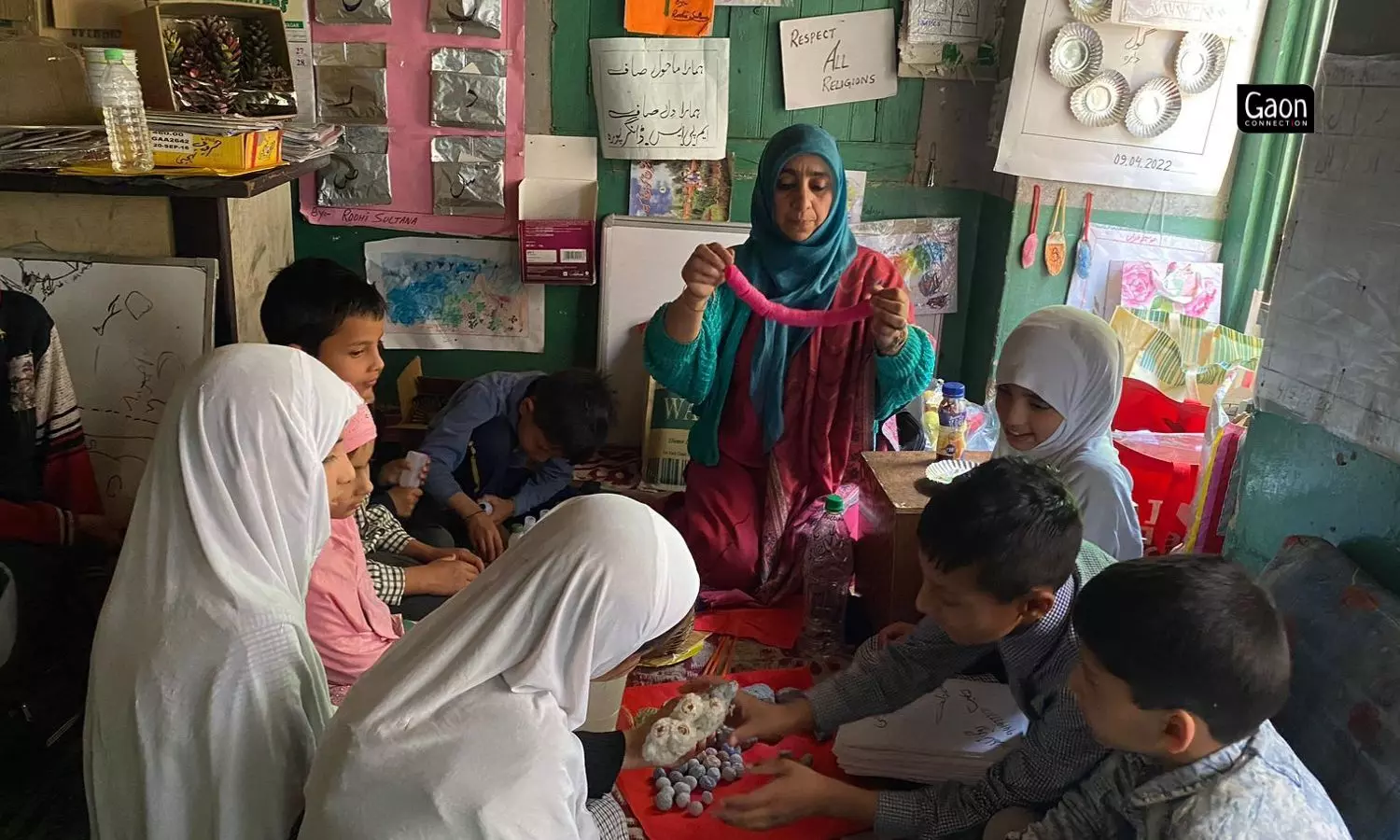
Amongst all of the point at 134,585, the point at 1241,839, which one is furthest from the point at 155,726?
the point at 1241,839

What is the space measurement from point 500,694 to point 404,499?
137cm

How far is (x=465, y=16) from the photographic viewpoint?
9.34ft

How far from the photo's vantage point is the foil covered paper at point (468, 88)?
2.90 meters

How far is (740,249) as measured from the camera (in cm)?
252

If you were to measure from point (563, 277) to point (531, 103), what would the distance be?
19.8 inches

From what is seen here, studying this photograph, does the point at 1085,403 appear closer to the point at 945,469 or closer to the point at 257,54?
the point at 945,469

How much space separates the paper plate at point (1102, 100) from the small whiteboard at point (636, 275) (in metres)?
0.97

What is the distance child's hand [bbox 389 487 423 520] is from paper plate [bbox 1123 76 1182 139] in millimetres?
2117

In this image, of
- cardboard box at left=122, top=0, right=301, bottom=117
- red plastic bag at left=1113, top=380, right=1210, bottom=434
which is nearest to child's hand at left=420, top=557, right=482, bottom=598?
cardboard box at left=122, top=0, right=301, bottom=117

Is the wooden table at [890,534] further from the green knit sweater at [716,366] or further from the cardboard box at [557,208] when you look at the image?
the cardboard box at [557,208]

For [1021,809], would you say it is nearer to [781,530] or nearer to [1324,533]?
[1324,533]

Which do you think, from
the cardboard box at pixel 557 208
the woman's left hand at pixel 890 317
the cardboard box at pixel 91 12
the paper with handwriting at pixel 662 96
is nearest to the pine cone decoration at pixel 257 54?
the cardboard box at pixel 91 12

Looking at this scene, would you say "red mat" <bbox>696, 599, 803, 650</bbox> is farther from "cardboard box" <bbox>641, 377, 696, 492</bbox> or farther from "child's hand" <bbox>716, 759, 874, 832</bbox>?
"cardboard box" <bbox>641, 377, 696, 492</bbox>

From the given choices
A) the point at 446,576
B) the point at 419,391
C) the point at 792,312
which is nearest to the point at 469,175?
the point at 419,391
